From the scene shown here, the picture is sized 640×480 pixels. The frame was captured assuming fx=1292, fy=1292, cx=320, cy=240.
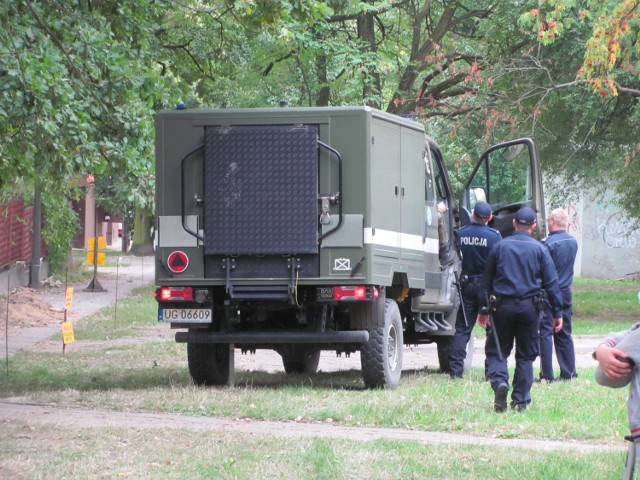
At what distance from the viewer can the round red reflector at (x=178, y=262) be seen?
1290 cm

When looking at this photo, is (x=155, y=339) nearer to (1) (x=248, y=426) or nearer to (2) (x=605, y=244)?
(1) (x=248, y=426)

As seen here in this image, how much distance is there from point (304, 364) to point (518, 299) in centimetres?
520

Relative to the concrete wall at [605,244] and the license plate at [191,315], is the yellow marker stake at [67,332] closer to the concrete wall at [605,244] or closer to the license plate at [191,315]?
the license plate at [191,315]

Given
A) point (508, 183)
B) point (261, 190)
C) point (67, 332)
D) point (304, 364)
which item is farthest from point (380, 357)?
point (67, 332)

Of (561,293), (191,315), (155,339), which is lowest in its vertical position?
(155,339)

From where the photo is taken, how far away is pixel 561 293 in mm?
13812

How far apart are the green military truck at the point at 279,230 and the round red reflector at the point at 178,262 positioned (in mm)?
13

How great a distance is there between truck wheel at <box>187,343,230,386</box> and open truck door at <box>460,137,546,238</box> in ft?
10.8

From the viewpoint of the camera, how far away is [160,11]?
1625 centimetres

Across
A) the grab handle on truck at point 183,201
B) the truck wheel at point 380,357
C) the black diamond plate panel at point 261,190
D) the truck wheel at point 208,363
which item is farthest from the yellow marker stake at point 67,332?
the truck wheel at point 380,357

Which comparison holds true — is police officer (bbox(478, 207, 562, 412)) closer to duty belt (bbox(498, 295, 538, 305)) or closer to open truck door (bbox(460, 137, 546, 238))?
duty belt (bbox(498, 295, 538, 305))

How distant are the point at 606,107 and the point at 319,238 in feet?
45.4

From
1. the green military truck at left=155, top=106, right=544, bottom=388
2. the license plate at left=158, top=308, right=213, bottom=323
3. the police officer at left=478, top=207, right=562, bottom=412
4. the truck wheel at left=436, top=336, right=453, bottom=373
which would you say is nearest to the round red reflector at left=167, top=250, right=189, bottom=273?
the green military truck at left=155, top=106, right=544, bottom=388

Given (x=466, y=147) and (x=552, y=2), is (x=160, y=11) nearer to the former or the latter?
(x=552, y=2)
